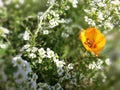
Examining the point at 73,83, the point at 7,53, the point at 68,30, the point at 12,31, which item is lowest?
the point at 73,83

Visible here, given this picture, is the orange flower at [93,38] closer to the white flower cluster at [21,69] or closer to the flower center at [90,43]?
the flower center at [90,43]

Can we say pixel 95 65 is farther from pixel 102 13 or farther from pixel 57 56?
pixel 102 13

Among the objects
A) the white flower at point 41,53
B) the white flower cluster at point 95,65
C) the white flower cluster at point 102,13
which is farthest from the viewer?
the white flower cluster at point 102,13

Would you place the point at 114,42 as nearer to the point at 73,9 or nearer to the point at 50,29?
the point at 73,9

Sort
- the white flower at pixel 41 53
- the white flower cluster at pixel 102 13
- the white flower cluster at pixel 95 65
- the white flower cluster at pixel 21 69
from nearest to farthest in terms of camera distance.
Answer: the white flower cluster at pixel 21 69, the white flower at pixel 41 53, the white flower cluster at pixel 95 65, the white flower cluster at pixel 102 13

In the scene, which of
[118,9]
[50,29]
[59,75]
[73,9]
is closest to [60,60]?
[59,75]

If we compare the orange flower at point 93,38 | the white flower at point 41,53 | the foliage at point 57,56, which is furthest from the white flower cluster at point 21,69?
the orange flower at point 93,38

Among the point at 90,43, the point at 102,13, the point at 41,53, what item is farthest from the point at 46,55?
the point at 102,13
